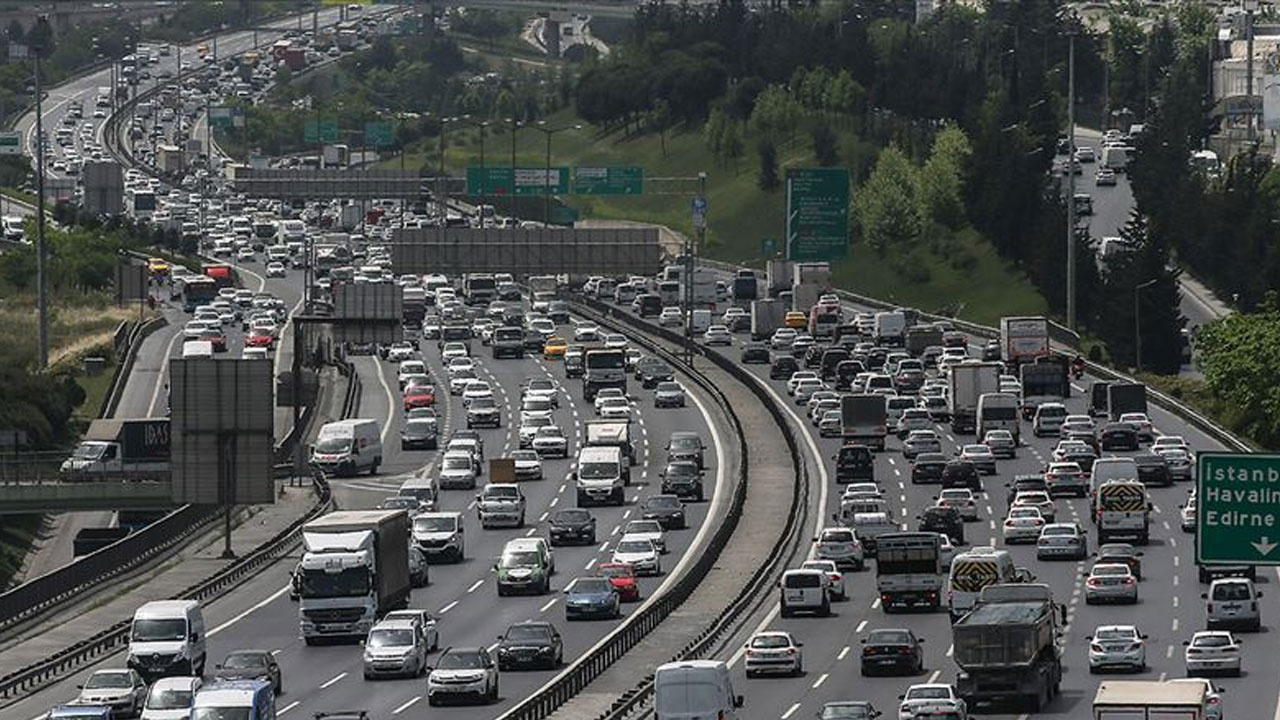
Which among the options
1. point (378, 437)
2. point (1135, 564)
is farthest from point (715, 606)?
point (378, 437)

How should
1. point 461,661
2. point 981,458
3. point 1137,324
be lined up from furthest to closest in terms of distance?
1. point 1137,324
2. point 981,458
3. point 461,661

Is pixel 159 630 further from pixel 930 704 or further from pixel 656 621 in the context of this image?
pixel 930 704

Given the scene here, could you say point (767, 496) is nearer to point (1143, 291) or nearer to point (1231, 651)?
point (1231, 651)

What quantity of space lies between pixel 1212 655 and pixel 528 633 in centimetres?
1494

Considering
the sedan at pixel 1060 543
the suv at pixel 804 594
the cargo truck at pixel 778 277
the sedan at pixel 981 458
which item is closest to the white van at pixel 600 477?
the sedan at pixel 981 458

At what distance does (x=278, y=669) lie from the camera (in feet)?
240

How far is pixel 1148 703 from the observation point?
170 feet

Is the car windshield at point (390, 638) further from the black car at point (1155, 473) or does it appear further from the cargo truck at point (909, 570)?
the black car at point (1155, 473)

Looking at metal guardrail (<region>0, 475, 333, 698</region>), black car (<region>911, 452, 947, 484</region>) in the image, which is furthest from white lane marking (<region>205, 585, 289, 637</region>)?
black car (<region>911, 452, 947, 484</region>)

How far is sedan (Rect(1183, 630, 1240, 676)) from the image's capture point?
236 ft

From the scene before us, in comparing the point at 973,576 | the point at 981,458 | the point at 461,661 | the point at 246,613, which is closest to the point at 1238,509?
the point at 461,661

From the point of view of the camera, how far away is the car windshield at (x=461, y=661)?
7044 cm

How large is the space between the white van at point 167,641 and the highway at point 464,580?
5.64ft

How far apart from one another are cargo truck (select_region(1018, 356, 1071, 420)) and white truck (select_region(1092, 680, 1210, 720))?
78780 mm
